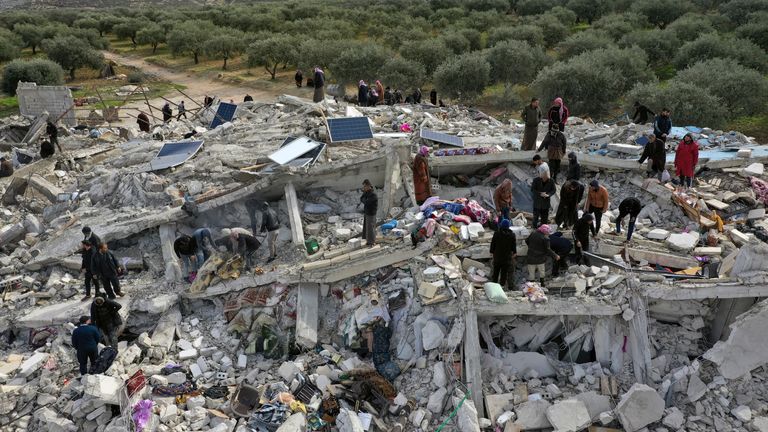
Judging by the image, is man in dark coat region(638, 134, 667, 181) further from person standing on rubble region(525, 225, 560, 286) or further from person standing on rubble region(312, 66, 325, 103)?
person standing on rubble region(312, 66, 325, 103)

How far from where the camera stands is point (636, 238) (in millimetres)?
9219

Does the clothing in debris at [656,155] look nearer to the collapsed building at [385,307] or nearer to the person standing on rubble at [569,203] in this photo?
the collapsed building at [385,307]

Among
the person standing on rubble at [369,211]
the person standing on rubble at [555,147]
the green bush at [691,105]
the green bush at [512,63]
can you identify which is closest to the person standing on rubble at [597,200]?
the person standing on rubble at [555,147]

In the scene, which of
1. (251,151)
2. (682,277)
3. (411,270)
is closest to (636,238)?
(682,277)

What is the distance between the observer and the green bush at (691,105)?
17828 mm

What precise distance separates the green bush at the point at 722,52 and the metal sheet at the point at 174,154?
2141cm

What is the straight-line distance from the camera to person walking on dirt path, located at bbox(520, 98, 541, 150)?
1110 cm

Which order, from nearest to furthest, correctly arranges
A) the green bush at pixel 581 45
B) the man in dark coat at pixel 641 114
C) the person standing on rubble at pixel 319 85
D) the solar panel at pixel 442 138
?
the solar panel at pixel 442 138 → the man in dark coat at pixel 641 114 → the person standing on rubble at pixel 319 85 → the green bush at pixel 581 45

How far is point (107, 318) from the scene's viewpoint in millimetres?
8188

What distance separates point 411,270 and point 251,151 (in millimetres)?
5497

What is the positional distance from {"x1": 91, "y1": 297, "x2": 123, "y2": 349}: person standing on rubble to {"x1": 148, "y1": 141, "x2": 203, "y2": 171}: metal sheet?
4636 mm

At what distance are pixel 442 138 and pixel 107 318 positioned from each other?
7.45 m

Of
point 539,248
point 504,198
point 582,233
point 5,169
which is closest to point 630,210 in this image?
point 582,233

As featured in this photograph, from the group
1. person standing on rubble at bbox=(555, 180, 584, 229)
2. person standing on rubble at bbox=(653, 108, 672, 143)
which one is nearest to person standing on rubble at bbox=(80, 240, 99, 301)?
person standing on rubble at bbox=(555, 180, 584, 229)
